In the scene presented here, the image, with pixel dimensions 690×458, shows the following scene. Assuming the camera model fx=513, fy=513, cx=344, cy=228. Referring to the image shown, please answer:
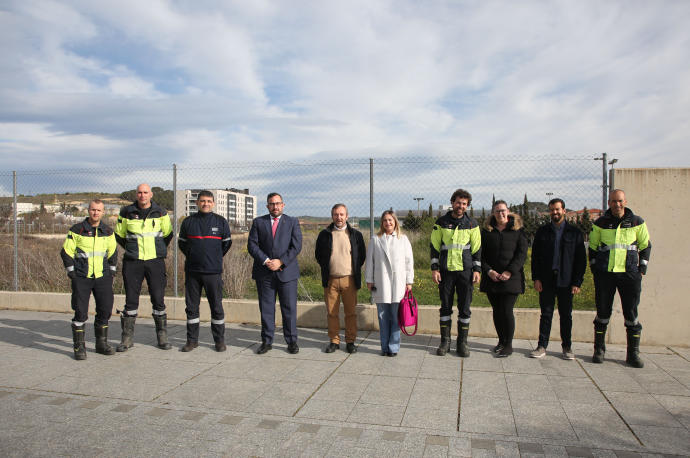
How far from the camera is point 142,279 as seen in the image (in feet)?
20.6

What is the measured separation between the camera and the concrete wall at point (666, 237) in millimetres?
6211

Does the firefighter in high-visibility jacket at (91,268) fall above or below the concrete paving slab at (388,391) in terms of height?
above

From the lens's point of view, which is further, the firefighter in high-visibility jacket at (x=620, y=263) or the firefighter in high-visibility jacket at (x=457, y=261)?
the firefighter in high-visibility jacket at (x=457, y=261)

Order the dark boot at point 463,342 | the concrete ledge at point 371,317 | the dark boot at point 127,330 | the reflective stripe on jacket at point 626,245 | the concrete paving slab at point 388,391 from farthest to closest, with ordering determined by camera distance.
→ the concrete ledge at point 371,317 → the dark boot at point 127,330 → the dark boot at point 463,342 → the reflective stripe on jacket at point 626,245 → the concrete paving slab at point 388,391

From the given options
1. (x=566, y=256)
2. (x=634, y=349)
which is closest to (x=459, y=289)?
(x=566, y=256)

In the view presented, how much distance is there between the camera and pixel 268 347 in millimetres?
6203

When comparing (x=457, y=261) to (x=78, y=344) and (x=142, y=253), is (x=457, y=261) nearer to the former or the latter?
(x=142, y=253)

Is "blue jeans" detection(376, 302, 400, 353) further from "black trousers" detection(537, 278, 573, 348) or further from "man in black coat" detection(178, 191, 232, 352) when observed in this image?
"man in black coat" detection(178, 191, 232, 352)

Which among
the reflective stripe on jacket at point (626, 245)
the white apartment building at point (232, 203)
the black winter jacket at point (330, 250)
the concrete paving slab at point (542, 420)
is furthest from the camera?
the white apartment building at point (232, 203)

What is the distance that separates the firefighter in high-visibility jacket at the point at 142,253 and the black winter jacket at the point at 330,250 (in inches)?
76.9

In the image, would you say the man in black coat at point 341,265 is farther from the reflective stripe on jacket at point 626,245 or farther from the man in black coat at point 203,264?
the reflective stripe on jacket at point 626,245

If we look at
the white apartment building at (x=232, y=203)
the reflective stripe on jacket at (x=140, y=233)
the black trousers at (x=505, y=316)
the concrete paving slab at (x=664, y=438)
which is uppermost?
the white apartment building at (x=232, y=203)

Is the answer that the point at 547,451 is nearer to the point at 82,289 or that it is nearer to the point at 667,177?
the point at 667,177

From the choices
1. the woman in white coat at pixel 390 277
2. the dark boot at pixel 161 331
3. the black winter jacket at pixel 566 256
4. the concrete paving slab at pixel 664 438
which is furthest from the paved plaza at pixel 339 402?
the black winter jacket at pixel 566 256
